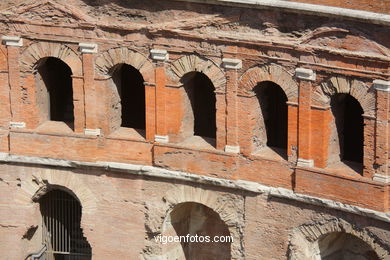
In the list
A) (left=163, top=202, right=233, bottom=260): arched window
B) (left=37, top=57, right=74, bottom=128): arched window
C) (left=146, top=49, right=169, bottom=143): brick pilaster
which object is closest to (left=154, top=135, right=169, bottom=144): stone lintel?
(left=146, top=49, right=169, bottom=143): brick pilaster

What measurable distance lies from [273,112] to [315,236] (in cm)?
287

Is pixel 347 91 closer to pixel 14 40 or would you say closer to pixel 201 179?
pixel 201 179

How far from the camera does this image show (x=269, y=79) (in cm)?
2614

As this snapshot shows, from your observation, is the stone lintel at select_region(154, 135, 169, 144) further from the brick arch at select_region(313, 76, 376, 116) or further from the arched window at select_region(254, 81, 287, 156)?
the brick arch at select_region(313, 76, 376, 116)

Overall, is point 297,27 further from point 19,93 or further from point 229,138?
point 19,93

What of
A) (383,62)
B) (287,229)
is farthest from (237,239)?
(383,62)

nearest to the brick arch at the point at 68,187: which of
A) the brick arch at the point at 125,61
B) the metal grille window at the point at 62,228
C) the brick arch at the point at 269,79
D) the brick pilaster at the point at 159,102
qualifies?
the metal grille window at the point at 62,228

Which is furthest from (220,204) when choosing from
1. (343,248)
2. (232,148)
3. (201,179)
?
(343,248)

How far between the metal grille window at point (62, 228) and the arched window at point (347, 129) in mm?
6655

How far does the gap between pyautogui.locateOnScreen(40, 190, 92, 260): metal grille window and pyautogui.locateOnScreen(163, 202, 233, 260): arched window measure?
2481mm

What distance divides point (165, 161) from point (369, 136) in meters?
4.80

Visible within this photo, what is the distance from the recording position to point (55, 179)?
28672mm

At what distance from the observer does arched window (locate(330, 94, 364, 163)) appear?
85.3 ft

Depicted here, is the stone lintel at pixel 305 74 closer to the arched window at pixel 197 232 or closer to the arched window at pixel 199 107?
the arched window at pixel 199 107
